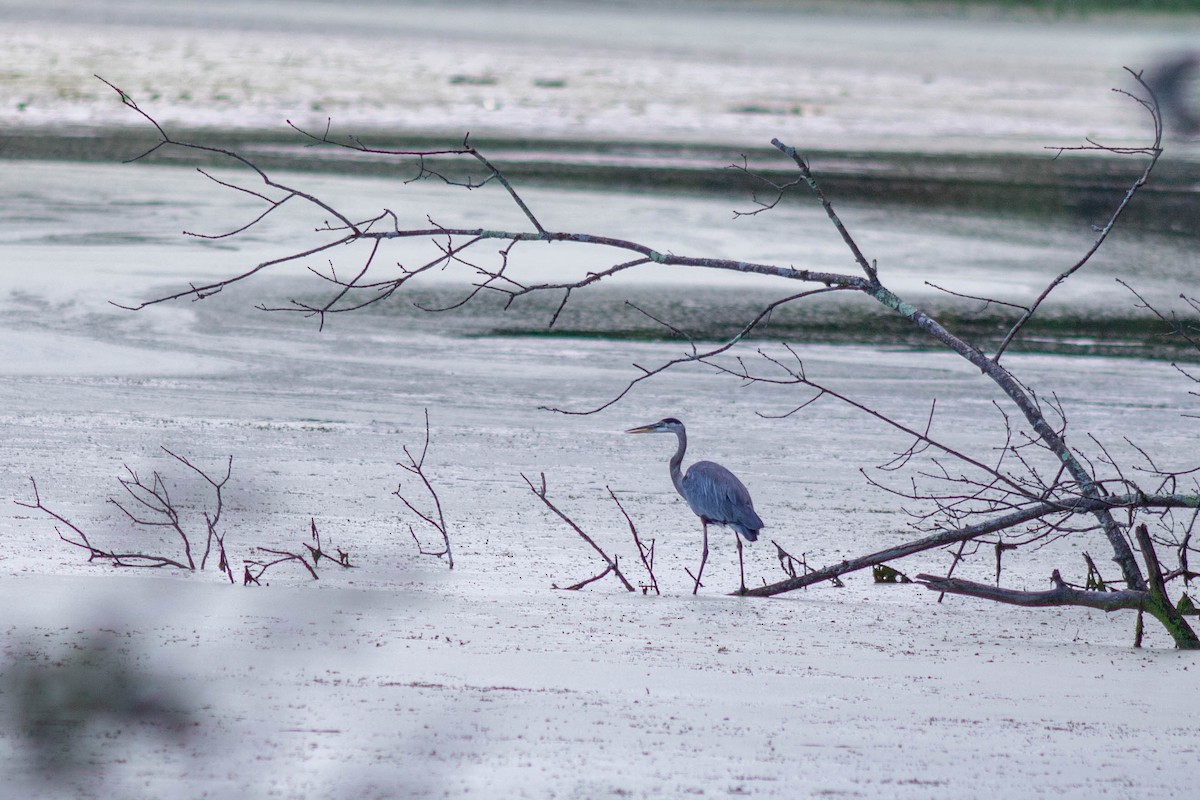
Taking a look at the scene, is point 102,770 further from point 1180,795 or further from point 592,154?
point 592,154

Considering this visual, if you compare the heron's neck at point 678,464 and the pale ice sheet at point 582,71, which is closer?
the heron's neck at point 678,464

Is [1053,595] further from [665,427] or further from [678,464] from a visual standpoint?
[665,427]

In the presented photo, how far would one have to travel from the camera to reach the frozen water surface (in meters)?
2.96

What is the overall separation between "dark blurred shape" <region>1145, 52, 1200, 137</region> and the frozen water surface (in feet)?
14.5

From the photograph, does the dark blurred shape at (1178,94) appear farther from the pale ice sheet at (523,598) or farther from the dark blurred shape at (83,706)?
the dark blurred shape at (83,706)

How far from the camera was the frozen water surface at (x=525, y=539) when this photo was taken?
9.73 feet

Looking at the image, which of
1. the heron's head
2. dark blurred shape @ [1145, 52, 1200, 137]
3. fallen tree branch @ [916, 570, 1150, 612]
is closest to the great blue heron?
the heron's head

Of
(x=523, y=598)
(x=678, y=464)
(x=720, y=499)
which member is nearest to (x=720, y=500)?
(x=720, y=499)

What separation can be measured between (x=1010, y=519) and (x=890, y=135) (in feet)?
40.8

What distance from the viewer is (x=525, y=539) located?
537cm

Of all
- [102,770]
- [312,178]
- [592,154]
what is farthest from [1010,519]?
[592,154]

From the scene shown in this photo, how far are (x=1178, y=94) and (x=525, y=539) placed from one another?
520 inches

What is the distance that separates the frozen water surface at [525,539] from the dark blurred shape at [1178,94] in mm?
Answer: 4412

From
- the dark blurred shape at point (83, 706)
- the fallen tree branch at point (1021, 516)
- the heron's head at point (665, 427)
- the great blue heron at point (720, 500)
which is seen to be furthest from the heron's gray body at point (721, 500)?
the dark blurred shape at point (83, 706)
